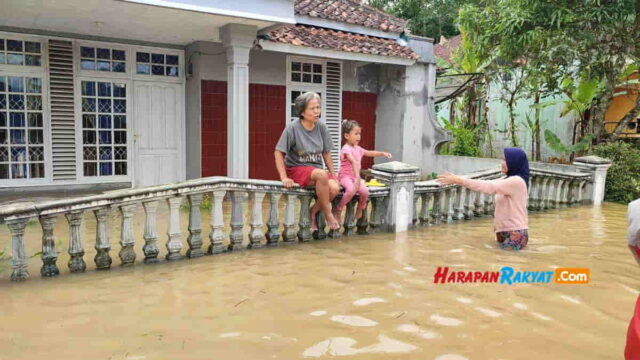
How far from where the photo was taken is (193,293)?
12.5 feet

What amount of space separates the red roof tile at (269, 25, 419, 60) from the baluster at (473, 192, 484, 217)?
4.25 meters

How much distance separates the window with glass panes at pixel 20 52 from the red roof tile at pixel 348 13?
484 cm

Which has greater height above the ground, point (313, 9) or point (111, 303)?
point (313, 9)

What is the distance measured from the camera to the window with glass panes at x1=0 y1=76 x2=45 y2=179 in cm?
845

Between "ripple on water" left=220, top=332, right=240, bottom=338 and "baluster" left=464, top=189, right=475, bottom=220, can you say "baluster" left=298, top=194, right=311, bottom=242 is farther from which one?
"baluster" left=464, top=189, right=475, bottom=220

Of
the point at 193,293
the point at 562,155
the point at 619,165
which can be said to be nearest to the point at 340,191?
the point at 193,293

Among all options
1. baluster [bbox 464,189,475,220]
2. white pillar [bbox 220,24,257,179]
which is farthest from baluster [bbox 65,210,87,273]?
baluster [bbox 464,189,475,220]

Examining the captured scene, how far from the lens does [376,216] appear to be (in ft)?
20.0

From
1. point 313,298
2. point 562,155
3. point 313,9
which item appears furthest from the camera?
point 562,155

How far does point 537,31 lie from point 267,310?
8809 millimetres

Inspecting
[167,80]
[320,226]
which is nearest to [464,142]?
[167,80]

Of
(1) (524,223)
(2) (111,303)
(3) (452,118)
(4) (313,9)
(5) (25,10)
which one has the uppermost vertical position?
(4) (313,9)

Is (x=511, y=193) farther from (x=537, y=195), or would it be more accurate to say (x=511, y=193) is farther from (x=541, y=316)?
(x=537, y=195)

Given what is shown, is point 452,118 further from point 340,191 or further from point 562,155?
point 340,191
